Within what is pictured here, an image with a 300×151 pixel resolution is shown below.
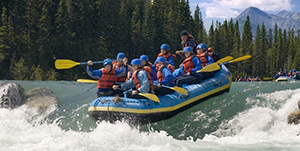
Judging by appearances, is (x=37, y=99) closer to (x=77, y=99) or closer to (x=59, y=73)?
(x=77, y=99)

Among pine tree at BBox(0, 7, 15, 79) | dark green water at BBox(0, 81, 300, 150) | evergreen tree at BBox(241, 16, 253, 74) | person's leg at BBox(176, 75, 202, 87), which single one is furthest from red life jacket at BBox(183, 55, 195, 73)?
evergreen tree at BBox(241, 16, 253, 74)

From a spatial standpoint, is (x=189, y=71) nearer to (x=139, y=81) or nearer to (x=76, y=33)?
(x=139, y=81)

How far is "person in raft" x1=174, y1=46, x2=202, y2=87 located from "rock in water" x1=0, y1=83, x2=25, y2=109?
5125 millimetres

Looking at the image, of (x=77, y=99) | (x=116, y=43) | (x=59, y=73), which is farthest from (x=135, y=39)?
(x=77, y=99)

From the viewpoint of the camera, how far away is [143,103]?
8086 mm

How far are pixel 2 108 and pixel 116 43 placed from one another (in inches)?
1138

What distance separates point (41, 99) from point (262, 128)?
7016mm

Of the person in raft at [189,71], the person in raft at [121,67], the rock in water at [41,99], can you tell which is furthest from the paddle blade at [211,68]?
the rock in water at [41,99]

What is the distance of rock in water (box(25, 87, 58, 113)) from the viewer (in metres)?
10.9

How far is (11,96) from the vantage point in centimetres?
1114

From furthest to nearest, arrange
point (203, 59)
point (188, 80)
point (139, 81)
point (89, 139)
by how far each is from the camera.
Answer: point (203, 59) → point (188, 80) → point (139, 81) → point (89, 139)

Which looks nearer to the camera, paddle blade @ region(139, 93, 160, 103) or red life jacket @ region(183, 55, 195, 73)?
paddle blade @ region(139, 93, 160, 103)

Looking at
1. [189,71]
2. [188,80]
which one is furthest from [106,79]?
[189,71]

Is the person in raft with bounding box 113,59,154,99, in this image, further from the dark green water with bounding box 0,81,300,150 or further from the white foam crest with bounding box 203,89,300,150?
the white foam crest with bounding box 203,89,300,150
